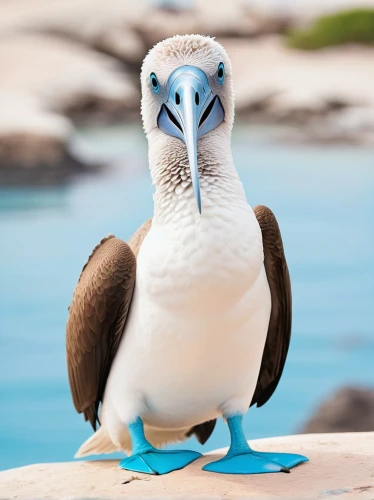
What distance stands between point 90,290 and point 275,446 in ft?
3.53

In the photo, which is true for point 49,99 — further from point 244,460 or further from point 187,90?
point 244,460

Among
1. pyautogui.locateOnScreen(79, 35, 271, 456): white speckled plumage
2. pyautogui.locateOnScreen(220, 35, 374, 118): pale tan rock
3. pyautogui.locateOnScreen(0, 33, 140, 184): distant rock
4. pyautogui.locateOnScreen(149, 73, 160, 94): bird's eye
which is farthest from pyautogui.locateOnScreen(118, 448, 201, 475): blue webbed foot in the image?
pyautogui.locateOnScreen(220, 35, 374, 118): pale tan rock

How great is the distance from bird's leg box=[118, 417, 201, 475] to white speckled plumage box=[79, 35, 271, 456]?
0.05 meters

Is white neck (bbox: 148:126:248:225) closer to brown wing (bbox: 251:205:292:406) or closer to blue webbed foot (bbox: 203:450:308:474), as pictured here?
brown wing (bbox: 251:205:292:406)

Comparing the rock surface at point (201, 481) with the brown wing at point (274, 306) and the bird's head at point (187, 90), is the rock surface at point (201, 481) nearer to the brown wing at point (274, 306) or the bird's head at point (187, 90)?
the brown wing at point (274, 306)

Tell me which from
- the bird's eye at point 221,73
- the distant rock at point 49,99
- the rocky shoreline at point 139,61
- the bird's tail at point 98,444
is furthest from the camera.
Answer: the rocky shoreline at point 139,61

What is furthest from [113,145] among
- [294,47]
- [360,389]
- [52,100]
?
[360,389]

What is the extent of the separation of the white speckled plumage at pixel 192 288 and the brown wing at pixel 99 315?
0.13ft

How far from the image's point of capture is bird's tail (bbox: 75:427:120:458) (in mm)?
3191

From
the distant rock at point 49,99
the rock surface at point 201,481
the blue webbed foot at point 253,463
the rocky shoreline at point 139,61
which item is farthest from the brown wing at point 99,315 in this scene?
the rocky shoreline at point 139,61

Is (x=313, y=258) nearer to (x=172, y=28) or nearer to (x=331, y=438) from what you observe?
(x=172, y=28)

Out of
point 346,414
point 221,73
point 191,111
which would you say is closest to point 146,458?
point 191,111

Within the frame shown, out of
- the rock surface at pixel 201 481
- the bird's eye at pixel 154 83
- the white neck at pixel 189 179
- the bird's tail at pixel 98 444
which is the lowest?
the rock surface at pixel 201 481

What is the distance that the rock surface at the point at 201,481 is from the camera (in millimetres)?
2646
